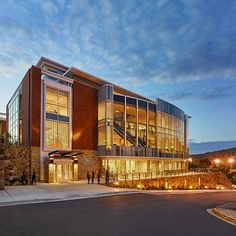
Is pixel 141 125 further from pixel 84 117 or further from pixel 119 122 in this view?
pixel 84 117

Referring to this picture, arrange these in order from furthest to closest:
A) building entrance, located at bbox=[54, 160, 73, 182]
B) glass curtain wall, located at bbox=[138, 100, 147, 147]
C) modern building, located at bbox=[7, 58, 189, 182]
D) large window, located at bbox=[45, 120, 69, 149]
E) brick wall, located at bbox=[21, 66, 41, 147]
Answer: glass curtain wall, located at bbox=[138, 100, 147, 147] → large window, located at bbox=[45, 120, 69, 149] → modern building, located at bbox=[7, 58, 189, 182] → building entrance, located at bbox=[54, 160, 73, 182] → brick wall, located at bbox=[21, 66, 41, 147]

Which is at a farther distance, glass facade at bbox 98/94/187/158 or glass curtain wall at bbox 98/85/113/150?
glass facade at bbox 98/94/187/158

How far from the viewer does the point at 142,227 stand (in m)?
10.3

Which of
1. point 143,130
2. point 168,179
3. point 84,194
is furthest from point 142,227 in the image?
point 143,130

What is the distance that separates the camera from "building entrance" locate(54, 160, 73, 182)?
34219mm

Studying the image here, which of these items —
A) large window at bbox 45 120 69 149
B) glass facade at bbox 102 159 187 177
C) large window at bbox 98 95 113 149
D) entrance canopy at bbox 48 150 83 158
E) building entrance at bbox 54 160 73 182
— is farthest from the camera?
glass facade at bbox 102 159 187 177

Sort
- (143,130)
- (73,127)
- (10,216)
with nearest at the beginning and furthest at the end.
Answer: (10,216) < (73,127) < (143,130)

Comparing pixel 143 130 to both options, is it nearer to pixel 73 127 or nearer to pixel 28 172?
pixel 73 127

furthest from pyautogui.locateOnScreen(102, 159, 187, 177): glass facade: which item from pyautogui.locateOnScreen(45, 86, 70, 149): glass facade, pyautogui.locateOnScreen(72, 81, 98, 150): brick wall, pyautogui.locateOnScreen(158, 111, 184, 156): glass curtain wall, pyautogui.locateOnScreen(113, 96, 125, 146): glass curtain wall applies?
pyautogui.locateOnScreen(45, 86, 70, 149): glass facade

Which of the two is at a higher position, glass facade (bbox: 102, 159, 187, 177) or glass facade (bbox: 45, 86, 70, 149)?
glass facade (bbox: 45, 86, 70, 149)

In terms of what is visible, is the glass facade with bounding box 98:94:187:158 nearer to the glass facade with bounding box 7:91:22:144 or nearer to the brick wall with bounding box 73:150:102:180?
the brick wall with bounding box 73:150:102:180

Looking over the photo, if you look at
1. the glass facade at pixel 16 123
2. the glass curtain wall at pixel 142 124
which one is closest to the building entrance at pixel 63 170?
the glass facade at pixel 16 123

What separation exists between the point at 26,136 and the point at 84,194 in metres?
16.6

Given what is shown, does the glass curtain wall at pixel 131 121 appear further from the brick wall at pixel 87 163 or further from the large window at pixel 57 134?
the large window at pixel 57 134
